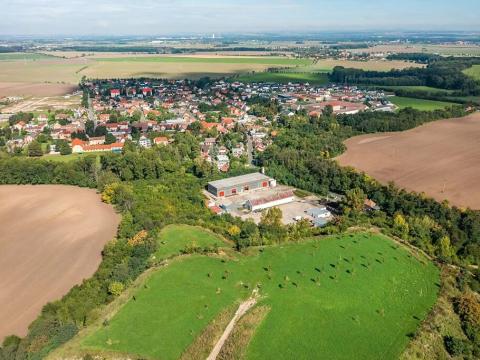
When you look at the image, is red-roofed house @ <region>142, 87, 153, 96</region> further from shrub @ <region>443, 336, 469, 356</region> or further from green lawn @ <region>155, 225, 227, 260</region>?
shrub @ <region>443, 336, 469, 356</region>

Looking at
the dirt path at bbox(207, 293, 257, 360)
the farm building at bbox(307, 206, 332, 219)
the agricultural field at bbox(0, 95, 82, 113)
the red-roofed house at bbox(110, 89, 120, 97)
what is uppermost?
the red-roofed house at bbox(110, 89, 120, 97)

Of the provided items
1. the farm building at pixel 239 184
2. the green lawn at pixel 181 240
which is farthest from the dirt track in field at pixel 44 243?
the farm building at pixel 239 184

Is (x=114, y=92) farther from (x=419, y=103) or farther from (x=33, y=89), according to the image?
(x=419, y=103)

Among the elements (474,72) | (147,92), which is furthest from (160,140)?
(474,72)

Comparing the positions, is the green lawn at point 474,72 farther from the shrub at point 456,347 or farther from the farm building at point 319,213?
the shrub at point 456,347

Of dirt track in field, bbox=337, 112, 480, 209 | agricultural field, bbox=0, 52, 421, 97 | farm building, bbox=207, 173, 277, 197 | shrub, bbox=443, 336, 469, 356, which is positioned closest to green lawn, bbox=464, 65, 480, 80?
agricultural field, bbox=0, 52, 421, 97

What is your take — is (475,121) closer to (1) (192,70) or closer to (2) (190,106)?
(2) (190,106)
